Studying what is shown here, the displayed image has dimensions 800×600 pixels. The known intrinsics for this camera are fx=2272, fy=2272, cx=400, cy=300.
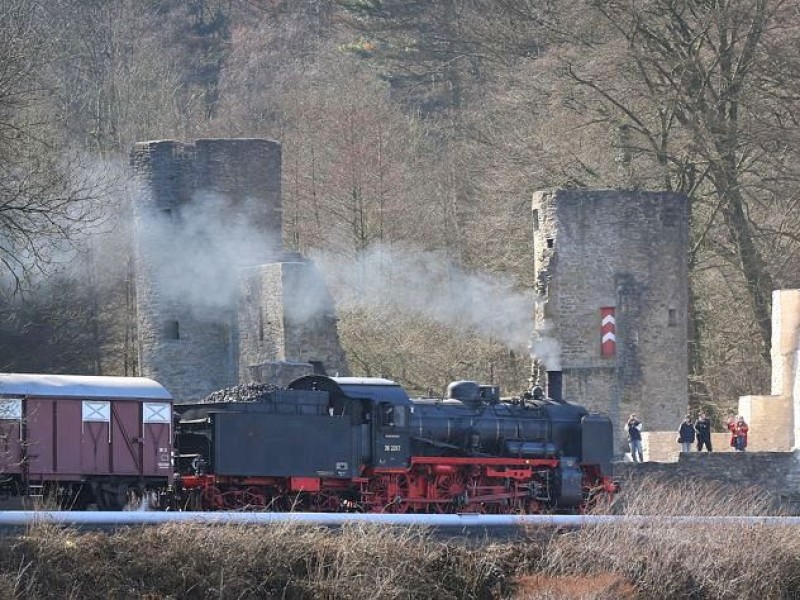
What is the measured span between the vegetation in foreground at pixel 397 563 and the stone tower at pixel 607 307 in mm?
9931

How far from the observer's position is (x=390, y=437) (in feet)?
107

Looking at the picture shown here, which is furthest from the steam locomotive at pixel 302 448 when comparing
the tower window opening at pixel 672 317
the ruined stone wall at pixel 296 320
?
the tower window opening at pixel 672 317

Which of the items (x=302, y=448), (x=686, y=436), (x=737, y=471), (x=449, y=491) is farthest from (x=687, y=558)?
(x=686, y=436)

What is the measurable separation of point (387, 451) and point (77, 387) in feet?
15.5

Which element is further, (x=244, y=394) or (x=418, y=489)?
(x=418, y=489)

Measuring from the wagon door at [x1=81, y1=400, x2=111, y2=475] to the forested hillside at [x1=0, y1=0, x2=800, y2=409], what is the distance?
886cm

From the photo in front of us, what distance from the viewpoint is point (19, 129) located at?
110 ft

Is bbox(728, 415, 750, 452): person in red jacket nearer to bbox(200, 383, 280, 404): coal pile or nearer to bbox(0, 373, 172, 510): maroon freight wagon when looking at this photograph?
bbox(200, 383, 280, 404): coal pile

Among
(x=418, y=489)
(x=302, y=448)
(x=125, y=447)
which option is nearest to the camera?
(x=125, y=447)

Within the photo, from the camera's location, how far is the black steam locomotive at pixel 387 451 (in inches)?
1228

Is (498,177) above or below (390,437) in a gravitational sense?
above

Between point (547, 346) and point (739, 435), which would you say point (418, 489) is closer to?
point (739, 435)

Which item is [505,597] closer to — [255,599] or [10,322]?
[255,599]

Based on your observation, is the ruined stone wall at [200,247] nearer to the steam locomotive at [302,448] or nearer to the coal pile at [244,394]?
the steam locomotive at [302,448]
